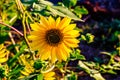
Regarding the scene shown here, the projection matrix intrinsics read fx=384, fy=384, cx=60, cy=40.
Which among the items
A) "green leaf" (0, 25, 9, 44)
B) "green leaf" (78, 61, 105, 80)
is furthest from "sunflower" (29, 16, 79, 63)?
"green leaf" (0, 25, 9, 44)

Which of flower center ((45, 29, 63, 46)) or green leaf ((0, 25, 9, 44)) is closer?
flower center ((45, 29, 63, 46))

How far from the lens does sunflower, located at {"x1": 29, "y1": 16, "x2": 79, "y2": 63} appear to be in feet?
4.30

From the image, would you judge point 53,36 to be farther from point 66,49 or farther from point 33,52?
point 33,52

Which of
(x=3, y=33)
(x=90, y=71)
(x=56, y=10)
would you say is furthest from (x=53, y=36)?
(x=3, y=33)

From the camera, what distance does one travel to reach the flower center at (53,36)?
135 centimetres

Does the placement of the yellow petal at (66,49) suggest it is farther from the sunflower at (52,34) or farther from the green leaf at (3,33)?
the green leaf at (3,33)

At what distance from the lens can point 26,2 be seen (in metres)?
1.37

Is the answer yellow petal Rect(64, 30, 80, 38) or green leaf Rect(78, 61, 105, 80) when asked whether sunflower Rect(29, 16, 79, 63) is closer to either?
yellow petal Rect(64, 30, 80, 38)

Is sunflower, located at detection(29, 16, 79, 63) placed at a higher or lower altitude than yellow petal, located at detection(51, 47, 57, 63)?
higher

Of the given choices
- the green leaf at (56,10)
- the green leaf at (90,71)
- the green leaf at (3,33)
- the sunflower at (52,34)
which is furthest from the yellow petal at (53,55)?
the green leaf at (3,33)

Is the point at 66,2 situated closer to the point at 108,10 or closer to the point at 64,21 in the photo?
the point at 64,21

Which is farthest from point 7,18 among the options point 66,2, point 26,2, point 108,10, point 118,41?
point 108,10

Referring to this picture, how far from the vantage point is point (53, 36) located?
1428mm

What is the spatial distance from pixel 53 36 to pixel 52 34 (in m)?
0.04
